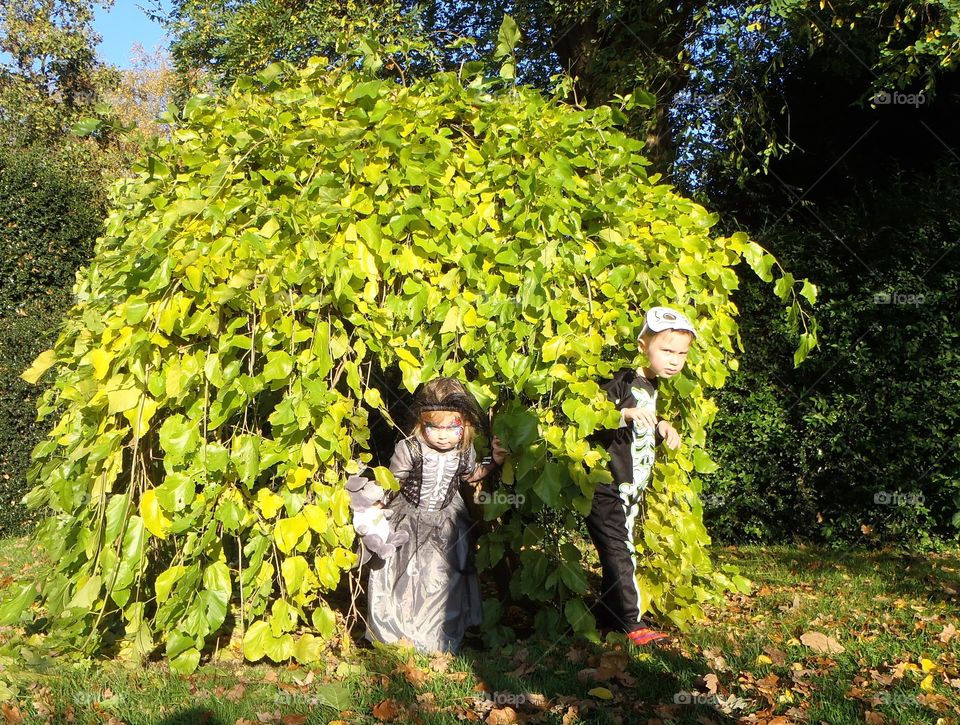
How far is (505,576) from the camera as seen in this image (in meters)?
3.99

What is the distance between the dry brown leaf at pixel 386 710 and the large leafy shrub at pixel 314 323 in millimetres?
491

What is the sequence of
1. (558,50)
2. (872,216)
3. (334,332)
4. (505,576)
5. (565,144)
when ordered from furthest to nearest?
(558,50) → (872,216) → (505,576) → (565,144) → (334,332)

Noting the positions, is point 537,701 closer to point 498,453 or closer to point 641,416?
point 498,453

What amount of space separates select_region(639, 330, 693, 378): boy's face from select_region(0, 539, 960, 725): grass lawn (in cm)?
118

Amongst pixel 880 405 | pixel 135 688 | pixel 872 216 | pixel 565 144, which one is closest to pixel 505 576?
pixel 135 688

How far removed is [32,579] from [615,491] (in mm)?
2430

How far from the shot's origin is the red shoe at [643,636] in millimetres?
3527

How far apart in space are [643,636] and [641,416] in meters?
0.93

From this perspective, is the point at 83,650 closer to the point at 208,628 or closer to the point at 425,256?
the point at 208,628

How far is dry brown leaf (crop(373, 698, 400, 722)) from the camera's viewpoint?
2.86 meters

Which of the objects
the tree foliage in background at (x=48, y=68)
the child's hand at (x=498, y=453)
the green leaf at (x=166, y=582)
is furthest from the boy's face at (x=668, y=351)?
the tree foliage in background at (x=48, y=68)

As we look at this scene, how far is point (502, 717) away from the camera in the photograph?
279 cm

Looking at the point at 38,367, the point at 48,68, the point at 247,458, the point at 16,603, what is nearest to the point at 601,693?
the point at 247,458

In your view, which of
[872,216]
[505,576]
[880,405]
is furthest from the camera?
[872,216]
